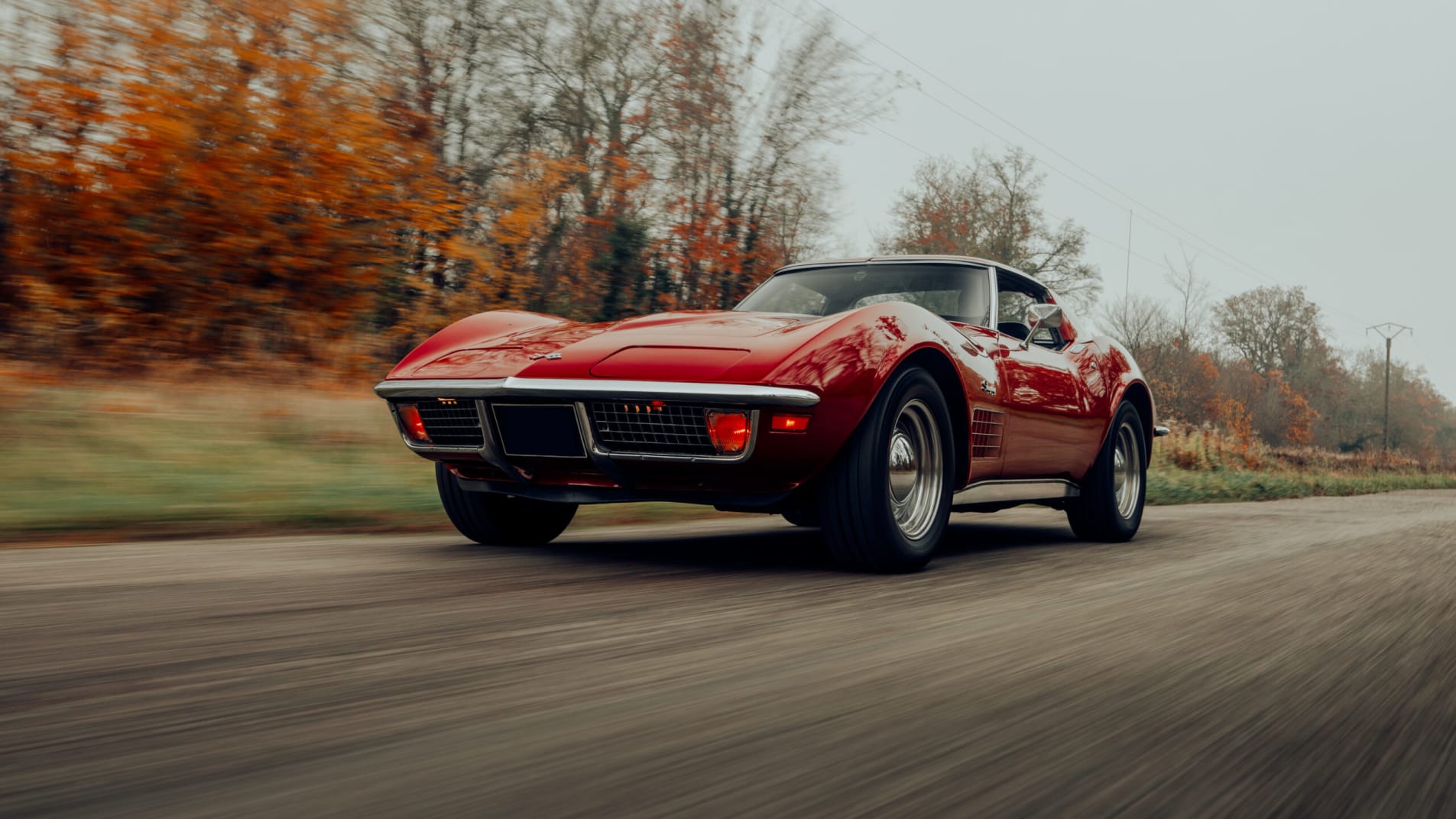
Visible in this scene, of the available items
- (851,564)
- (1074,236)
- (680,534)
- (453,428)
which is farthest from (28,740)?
(1074,236)

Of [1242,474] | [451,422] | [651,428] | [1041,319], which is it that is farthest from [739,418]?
[1242,474]

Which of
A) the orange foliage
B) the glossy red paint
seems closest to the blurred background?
the orange foliage

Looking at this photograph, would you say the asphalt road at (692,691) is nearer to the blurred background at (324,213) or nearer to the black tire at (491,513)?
the black tire at (491,513)

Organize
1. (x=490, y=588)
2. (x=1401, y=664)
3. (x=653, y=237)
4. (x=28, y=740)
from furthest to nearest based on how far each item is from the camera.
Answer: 1. (x=653, y=237)
2. (x=490, y=588)
3. (x=1401, y=664)
4. (x=28, y=740)

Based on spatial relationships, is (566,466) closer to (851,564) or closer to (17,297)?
(851,564)

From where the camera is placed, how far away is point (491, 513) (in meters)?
4.93

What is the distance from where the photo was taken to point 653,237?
57.4ft

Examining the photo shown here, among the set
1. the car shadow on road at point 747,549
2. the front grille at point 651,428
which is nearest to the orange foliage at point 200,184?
the car shadow on road at point 747,549

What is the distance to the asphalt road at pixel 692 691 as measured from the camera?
168cm

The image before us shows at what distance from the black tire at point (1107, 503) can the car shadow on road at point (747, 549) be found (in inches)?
5.5

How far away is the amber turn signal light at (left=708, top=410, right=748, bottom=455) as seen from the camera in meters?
3.90

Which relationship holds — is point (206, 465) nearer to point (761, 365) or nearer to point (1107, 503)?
point (761, 365)

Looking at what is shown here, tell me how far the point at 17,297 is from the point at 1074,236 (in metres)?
36.2

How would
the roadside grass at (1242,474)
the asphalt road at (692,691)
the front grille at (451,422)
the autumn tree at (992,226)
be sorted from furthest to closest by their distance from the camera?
the autumn tree at (992,226) → the roadside grass at (1242,474) → the front grille at (451,422) → the asphalt road at (692,691)
